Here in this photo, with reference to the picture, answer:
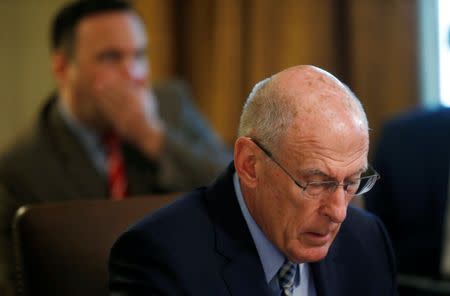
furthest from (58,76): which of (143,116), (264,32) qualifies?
(264,32)

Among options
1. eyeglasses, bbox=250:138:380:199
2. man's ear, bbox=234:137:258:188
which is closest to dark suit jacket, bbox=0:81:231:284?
man's ear, bbox=234:137:258:188

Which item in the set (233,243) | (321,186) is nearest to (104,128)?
(233,243)

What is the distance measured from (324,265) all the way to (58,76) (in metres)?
1.81

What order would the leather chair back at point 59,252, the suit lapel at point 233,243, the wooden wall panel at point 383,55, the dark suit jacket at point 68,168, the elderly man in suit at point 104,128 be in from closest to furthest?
the suit lapel at point 233,243
the leather chair back at point 59,252
the dark suit jacket at point 68,168
the elderly man in suit at point 104,128
the wooden wall panel at point 383,55

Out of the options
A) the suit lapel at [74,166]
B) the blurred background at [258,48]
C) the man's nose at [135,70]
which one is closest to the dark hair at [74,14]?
the man's nose at [135,70]

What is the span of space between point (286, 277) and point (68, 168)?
1.35 metres

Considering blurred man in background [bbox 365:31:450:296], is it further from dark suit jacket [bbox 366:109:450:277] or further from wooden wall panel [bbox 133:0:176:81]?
wooden wall panel [bbox 133:0:176:81]

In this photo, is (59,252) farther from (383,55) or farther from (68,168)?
(383,55)

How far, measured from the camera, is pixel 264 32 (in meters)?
3.75

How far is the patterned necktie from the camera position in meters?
1.65

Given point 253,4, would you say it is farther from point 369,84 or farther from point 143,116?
point 143,116

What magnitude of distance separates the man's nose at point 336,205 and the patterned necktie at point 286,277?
0.20 metres

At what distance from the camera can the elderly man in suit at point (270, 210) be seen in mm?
1476

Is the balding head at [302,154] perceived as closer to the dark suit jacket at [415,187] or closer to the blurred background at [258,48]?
the dark suit jacket at [415,187]
